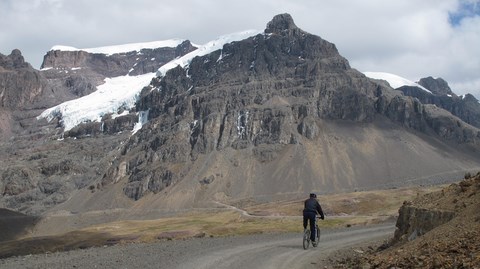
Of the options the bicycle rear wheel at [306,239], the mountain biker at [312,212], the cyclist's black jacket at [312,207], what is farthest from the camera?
the cyclist's black jacket at [312,207]

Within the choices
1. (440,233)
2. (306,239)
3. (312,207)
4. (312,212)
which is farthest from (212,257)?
(440,233)

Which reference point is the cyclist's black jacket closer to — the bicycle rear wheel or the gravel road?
the bicycle rear wheel

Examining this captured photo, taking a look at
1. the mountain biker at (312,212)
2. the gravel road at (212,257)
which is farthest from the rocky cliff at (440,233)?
the mountain biker at (312,212)

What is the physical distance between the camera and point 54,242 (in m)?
128

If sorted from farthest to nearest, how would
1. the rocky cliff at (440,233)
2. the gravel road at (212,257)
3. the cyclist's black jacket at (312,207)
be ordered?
the cyclist's black jacket at (312,207) < the gravel road at (212,257) < the rocky cliff at (440,233)

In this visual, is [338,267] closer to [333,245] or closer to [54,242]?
[333,245]

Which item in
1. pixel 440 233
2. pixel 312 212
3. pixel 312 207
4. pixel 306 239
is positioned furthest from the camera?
pixel 312 207

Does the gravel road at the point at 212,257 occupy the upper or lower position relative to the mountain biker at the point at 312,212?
lower

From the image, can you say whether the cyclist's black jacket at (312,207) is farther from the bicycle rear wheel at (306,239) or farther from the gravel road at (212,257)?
the gravel road at (212,257)

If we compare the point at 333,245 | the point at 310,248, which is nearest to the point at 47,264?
the point at 310,248

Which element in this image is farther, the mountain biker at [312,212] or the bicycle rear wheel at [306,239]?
the mountain biker at [312,212]

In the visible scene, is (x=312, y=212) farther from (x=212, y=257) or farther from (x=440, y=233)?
(x=440, y=233)

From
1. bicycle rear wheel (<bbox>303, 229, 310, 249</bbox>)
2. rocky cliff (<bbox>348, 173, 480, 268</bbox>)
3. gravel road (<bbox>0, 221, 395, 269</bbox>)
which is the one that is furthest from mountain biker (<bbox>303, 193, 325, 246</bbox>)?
rocky cliff (<bbox>348, 173, 480, 268</bbox>)

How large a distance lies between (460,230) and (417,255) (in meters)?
2.02
